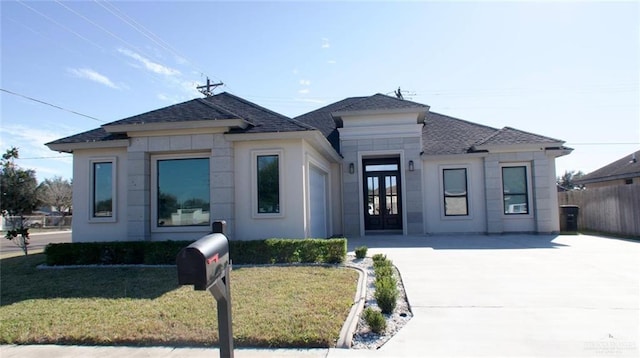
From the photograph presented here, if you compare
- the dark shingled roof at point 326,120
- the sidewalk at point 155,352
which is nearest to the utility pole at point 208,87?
the dark shingled roof at point 326,120

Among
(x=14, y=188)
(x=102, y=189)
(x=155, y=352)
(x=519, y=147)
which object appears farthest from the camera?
(x=14, y=188)

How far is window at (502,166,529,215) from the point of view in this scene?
1459cm

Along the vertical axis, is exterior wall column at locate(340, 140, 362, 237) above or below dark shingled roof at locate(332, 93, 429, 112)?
below

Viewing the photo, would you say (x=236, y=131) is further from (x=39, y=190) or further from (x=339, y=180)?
(x=39, y=190)

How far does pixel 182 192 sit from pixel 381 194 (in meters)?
8.34

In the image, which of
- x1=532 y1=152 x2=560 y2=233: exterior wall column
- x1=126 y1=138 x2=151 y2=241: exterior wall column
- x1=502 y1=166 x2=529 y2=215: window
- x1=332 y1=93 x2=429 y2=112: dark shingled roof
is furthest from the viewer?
x1=502 y1=166 x2=529 y2=215: window

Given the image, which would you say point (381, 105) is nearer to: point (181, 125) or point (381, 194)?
point (381, 194)

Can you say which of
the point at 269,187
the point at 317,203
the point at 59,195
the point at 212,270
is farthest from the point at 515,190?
the point at 59,195

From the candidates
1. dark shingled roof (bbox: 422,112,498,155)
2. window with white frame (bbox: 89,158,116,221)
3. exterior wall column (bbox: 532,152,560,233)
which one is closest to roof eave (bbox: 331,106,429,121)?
dark shingled roof (bbox: 422,112,498,155)

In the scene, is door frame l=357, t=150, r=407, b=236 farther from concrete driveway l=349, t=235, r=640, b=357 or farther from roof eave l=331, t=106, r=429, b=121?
concrete driveway l=349, t=235, r=640, b=357

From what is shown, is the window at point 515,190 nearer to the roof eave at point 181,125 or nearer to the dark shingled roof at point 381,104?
the dark shingled roof at point 381,104

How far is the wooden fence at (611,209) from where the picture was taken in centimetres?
1382

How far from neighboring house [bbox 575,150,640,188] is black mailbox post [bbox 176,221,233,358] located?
2354 centimetres

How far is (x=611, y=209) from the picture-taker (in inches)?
597
